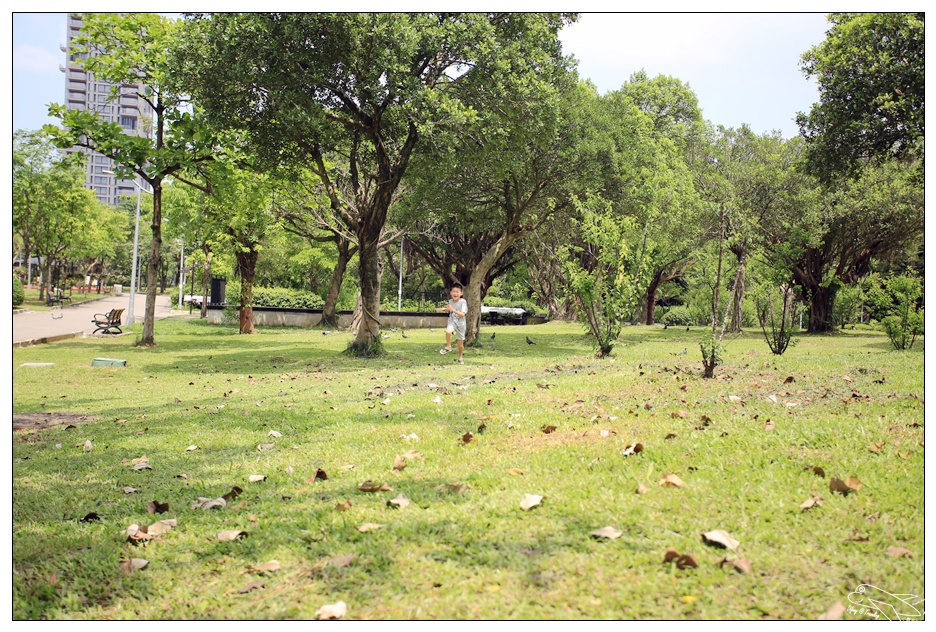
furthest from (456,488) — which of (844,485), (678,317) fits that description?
(678,317)

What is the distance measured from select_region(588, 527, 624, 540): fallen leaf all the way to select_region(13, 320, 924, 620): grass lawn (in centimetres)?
6

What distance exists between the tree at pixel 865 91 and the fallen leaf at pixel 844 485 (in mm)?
9503

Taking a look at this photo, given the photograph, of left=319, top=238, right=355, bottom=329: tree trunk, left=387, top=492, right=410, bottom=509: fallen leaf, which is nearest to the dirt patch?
left=387, top=492, right=410, bottom=509: fallen leaf

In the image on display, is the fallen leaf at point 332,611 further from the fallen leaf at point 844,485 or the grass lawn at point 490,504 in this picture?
the fallen leaf at point 844,485

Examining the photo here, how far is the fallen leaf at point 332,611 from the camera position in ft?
9.50

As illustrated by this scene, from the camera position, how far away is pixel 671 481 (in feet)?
13.7

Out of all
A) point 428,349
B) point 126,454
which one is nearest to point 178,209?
point 428,349

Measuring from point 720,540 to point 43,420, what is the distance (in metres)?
7.37

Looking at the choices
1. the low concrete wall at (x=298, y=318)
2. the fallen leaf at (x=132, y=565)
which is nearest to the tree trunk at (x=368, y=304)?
the fallen leaf at (x=132, y=565)

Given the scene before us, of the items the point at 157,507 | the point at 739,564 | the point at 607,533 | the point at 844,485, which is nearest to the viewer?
the point at 739,564

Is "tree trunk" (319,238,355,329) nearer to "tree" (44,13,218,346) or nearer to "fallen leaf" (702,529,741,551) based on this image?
"tree" (44,13,218,346)

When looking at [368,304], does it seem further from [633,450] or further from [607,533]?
[607,533]

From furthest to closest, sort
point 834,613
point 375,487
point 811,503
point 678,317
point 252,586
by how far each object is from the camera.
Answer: point 678,317 < point 375,487 < point 811,503 < point 252,586 < point 834,613

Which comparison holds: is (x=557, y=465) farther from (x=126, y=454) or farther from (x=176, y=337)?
(x=176, y=337)
